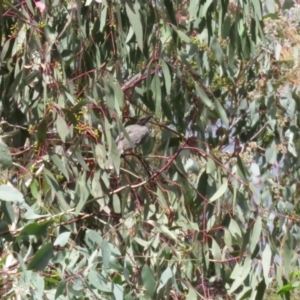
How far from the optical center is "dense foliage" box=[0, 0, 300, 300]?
1867mm

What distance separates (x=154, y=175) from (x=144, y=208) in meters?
0.10

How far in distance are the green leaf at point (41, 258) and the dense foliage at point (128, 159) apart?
0.11 m

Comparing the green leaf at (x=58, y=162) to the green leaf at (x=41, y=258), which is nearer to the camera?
the green leaf at (x=41, y=258)

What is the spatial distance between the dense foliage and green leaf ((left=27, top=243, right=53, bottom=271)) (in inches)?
4.2

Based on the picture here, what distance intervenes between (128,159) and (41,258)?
0.84 m

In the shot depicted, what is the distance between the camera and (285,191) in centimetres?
274

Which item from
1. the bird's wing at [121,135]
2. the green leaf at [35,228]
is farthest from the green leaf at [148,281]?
the bird's wing at [121,135]

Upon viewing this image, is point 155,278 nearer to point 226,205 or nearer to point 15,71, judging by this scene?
point 226,205

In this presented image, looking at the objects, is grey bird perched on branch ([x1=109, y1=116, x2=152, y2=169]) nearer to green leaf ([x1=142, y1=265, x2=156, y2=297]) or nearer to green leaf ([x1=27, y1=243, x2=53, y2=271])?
green leaf ([x1=142, y1=265, x2=156, y2=297])

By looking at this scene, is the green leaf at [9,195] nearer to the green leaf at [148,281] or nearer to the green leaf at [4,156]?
the green leaf at [4,156]

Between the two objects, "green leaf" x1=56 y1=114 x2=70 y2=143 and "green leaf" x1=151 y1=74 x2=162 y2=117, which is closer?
"green leaf" x1=56 y1=114 x2=70 y2=143

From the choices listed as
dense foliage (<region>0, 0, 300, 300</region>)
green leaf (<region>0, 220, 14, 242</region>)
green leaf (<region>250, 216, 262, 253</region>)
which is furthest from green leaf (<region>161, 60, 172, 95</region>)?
green leaf (<region>0, 220, 14, 242</region>)

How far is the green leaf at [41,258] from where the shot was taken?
1471 millimetres

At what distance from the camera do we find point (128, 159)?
7.52ft
